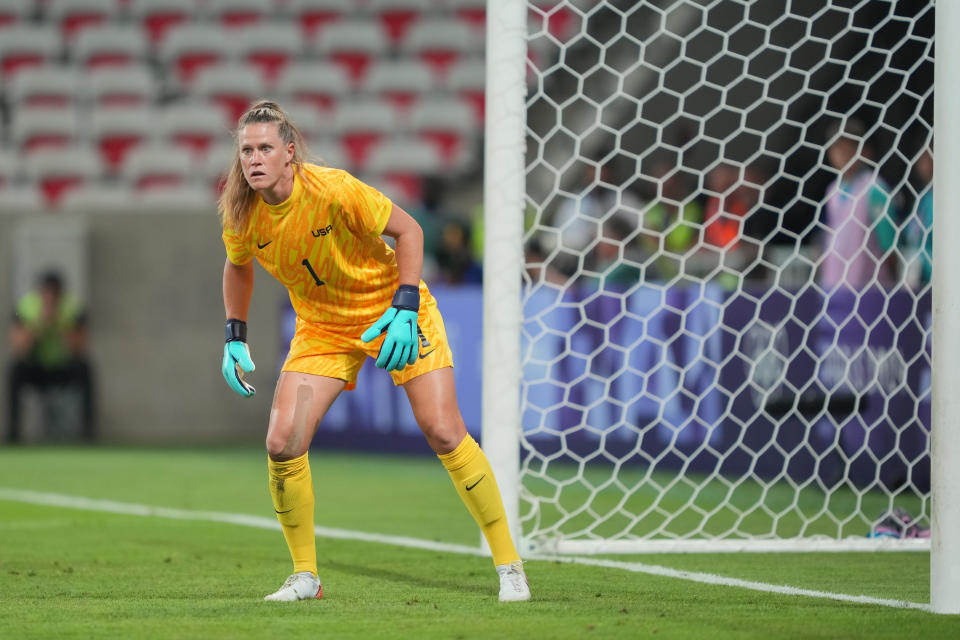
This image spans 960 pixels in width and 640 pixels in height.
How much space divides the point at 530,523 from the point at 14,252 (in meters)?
7.49

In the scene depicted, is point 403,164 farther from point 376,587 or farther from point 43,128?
point 376,587

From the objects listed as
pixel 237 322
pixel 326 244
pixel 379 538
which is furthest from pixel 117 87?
pixel 326 244

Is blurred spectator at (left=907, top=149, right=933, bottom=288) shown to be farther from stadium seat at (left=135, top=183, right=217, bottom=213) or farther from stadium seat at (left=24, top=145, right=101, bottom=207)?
stadium seat at (left=24, top=145, right=101, bottom=207)

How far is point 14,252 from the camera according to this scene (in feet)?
42.0

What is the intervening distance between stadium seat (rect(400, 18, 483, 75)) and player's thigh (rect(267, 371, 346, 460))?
11.1 meters

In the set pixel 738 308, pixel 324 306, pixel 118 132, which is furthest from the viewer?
pixel 118 132

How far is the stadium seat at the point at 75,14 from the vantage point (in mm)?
15500

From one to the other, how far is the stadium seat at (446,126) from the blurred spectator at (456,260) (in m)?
2.82

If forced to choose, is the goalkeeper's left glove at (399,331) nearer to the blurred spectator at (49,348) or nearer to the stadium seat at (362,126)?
the blurred spectator at (49,348)

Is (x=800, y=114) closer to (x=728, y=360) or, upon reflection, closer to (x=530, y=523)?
(x=728, y=360)

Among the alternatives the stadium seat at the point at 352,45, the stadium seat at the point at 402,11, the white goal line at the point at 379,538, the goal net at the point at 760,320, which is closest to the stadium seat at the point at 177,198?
the stadium seat at the point at 352,45

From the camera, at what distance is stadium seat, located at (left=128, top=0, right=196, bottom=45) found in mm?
15680

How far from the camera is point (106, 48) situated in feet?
49.9

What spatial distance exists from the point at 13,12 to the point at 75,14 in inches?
25.6
